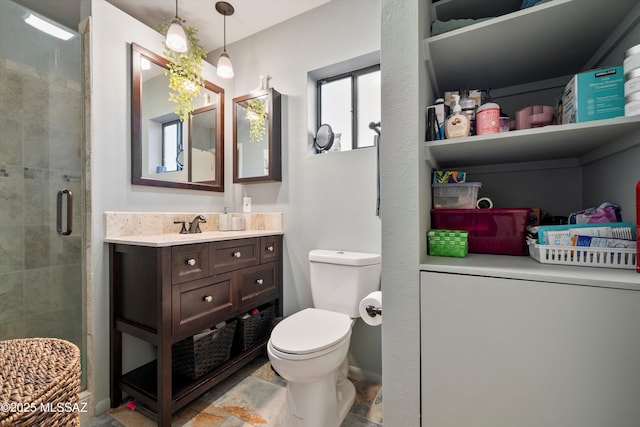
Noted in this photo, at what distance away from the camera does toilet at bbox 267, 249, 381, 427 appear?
1.14 m

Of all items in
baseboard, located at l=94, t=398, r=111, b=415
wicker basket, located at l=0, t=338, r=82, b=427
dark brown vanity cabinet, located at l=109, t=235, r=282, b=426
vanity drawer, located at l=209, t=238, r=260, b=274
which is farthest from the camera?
vanity drawer, located at l=209, t=238, r=260, b=274

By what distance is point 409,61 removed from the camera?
86 centimetres

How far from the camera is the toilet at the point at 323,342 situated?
1142 millimetres

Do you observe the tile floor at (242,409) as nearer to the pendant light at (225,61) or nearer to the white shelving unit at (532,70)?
the white shelving unit at (532,70)

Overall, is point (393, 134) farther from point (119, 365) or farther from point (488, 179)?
point (119, 365)

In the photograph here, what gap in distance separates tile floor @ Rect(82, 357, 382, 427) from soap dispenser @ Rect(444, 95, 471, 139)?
1.44 metres

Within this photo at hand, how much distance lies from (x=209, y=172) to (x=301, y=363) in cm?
166

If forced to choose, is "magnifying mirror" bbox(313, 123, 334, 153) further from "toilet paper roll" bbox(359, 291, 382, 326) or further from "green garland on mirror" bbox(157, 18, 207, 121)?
"toilet paper roll" bbox(359, 291, 382, 326)

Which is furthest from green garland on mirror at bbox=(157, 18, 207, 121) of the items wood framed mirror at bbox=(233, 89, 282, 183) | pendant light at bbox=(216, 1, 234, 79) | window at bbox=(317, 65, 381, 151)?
window at bbox=(317, 65, 381, 151)

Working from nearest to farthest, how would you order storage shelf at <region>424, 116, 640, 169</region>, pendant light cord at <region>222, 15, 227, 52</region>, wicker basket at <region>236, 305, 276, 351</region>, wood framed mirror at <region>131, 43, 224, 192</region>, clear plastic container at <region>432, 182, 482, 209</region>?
storage shelf at <region>424, 116, 640, 169</region>
clear plastic container at <region>432, 182, 482, 209</region>
wood framed mirror at <region>131, 43, 224, 192</region>
wicker basket at <region>236, 305, 276, 351</region>
pendant light cord at <region>222, 15, 227, 52</region>

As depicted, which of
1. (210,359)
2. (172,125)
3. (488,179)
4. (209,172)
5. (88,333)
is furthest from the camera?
(209,172)

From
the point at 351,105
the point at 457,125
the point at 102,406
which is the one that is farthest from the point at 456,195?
the point at 102,406

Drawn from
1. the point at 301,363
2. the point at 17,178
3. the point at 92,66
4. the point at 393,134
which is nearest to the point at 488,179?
the point at 393,134

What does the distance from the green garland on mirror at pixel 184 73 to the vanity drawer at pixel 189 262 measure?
1.09 m
